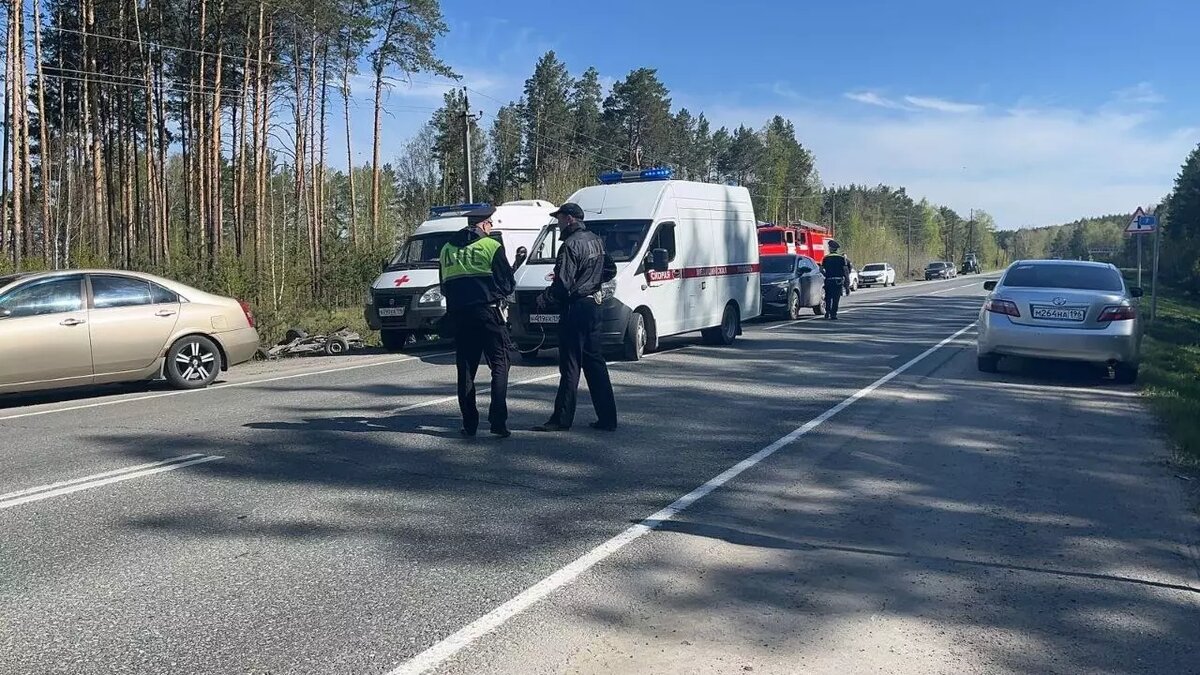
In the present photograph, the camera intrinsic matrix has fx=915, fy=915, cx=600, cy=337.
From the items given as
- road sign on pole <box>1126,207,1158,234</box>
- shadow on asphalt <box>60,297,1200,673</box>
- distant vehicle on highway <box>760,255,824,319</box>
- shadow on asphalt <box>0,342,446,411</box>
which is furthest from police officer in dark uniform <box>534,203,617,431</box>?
road sign on pole <box>1126,207,1158,234</box>

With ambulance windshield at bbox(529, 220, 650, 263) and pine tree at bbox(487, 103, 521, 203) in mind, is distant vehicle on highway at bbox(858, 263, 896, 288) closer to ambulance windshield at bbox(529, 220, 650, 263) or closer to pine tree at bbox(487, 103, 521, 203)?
pine tree at bbox(487, 103, 521, 203)

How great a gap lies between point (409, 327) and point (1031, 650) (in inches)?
535

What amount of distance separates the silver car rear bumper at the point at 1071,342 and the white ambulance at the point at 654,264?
4.81 meters

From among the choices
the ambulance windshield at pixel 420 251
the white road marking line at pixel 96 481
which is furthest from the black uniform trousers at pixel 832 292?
the white road marking line at pixel 96 481

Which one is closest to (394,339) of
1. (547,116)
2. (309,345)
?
(309,345)

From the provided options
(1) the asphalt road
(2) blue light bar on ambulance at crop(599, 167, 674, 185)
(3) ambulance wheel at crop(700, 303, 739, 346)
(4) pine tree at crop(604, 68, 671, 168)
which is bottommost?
(1) the asphalt road

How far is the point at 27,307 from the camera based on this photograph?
10117 mm

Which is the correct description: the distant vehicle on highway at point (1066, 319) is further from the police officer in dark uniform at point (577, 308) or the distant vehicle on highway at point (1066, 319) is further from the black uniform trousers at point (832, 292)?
the black uniform trousers at point (832, 292)

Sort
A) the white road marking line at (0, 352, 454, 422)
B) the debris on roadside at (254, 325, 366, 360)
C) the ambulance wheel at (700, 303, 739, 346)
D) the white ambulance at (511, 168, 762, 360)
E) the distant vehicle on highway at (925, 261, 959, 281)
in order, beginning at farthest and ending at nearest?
the distant vehicle on highway at (925, 261, 959, 281)
the debris on roadside at (254, 325, 366, 360)
the ambulance wheel at (700, 303, 739, 346)
the white ambulance at (511, 168, 762, 360)
the white road marking line at (0, 352, 454, 422)

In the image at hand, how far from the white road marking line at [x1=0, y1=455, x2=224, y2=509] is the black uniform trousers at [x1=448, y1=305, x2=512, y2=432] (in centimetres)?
202

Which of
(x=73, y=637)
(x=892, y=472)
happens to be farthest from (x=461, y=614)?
(x=892, y=472)

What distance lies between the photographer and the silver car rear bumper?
11117mm

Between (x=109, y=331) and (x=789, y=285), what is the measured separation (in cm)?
1525

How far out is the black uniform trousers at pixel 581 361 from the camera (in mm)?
7953
